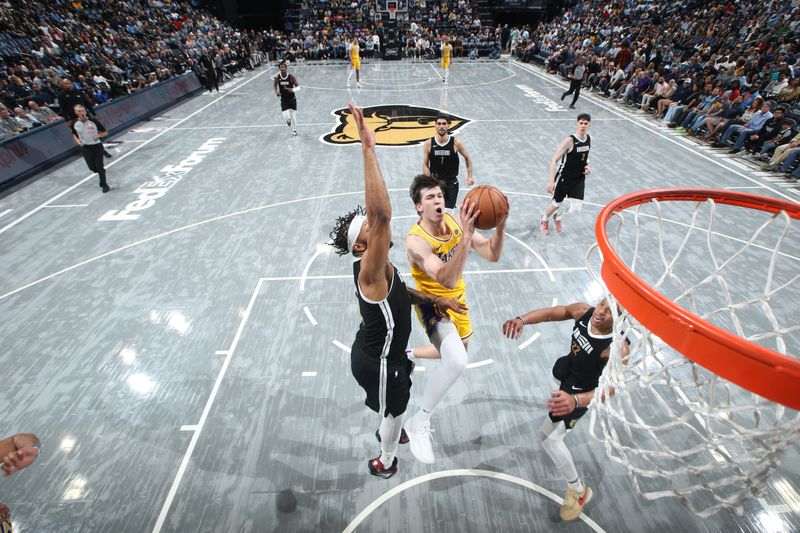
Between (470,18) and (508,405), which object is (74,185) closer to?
(508,405)

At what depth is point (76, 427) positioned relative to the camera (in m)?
3.80

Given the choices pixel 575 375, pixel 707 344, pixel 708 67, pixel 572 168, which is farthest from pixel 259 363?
pixel 708 67

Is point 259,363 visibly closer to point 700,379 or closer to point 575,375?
point 575,375

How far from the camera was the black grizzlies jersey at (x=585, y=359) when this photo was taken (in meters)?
2.72

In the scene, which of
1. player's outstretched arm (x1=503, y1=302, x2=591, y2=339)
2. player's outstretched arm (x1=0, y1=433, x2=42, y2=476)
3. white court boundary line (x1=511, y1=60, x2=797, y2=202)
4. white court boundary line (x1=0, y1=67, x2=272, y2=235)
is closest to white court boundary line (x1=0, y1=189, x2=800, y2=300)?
white court boundary line (x1=0, y1=67, x2=272, y2=235)

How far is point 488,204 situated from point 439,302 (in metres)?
0.89

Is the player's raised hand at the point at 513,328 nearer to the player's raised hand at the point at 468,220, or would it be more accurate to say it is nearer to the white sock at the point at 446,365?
the white sock at the point at 446,365

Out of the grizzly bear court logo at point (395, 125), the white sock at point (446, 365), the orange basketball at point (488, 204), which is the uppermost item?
the orange basketball at point (488, 204)

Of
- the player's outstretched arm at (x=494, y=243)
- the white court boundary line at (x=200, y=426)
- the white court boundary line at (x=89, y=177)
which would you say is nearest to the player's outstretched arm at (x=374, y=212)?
the player's outstretched arm at (x=494, y=243)

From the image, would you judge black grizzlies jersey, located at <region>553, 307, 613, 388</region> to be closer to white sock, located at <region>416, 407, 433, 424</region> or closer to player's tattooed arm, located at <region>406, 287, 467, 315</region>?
player's tattooed arm, located at <region>406, 287, 467, 315</region>

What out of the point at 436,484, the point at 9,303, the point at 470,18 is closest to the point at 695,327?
the point at 436,484

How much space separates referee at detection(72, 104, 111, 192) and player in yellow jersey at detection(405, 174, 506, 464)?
25.0 feet

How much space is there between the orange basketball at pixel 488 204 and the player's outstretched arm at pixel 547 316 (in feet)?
2.51

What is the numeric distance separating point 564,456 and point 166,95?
1695 centimetres
